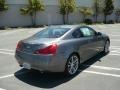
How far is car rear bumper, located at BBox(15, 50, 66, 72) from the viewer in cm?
659

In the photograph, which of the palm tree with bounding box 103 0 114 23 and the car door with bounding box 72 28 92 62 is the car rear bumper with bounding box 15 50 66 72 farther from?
the palm tree with bounding box 103 0 114 23

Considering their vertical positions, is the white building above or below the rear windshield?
below

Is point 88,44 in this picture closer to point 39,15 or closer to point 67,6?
point 39,15

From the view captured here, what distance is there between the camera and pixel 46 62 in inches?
259

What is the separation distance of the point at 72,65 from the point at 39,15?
2754 centimetres

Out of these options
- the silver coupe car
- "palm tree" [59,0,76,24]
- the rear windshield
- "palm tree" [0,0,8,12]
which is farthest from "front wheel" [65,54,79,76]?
"palm tree" [59,0,76,24]

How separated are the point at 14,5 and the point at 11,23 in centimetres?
234

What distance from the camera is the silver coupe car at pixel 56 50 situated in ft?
21.8

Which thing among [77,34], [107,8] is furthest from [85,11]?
[77,34]

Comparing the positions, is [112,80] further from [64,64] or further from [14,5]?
[14,5]

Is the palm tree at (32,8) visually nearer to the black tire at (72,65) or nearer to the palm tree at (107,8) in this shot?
the palm tree at (107,8)

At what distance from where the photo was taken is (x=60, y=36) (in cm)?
735

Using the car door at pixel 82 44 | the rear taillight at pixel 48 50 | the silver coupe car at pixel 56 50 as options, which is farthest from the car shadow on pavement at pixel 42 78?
the rear taillight at pixel 48 50

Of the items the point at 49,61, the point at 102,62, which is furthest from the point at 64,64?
the point at 102,62
